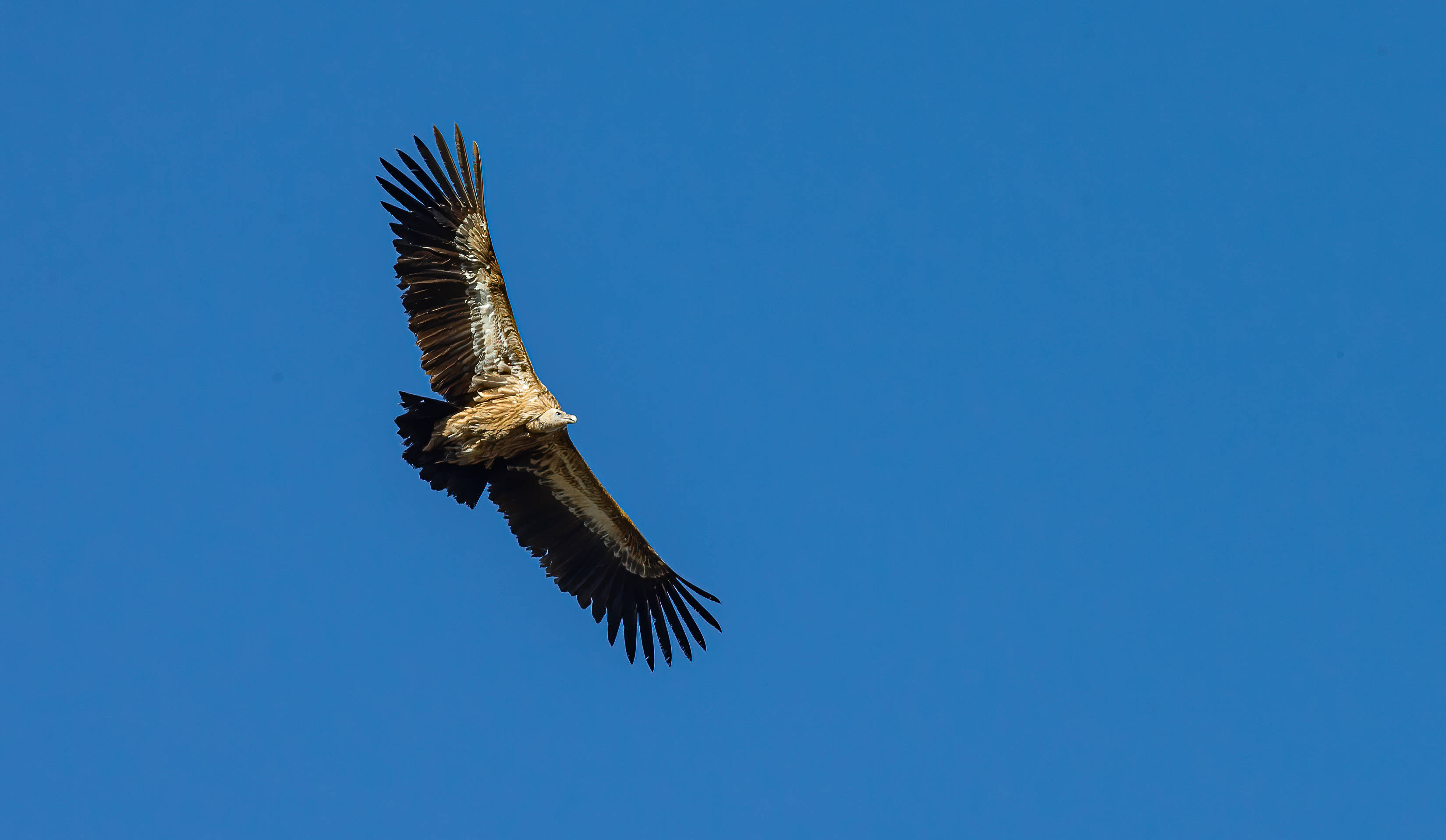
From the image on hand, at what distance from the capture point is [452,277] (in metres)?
19.7

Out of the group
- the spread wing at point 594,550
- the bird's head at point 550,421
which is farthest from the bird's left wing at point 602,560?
the bird's head at point 550,421

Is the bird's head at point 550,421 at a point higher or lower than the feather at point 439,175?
lower

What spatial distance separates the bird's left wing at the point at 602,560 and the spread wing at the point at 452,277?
231cm

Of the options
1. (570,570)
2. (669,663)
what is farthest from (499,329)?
(669,663)

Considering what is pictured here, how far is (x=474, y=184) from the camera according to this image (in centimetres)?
1983

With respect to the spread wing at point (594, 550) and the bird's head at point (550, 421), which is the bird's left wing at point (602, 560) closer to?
the spread wing at point (594, 550)

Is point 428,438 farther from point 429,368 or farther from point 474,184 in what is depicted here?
point 474,184

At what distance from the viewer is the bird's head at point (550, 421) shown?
19.8 m

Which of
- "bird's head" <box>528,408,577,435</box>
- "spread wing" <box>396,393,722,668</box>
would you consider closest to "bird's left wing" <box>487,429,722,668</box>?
"spread wing" <box>396,393,722,668</box>

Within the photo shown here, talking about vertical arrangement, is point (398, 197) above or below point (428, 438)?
above

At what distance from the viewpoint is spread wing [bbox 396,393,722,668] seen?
21375mm

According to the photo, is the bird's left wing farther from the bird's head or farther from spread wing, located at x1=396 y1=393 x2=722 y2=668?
the bird's head

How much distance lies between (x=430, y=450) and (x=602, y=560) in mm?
3422

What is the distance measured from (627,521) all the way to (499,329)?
11.8 ft
